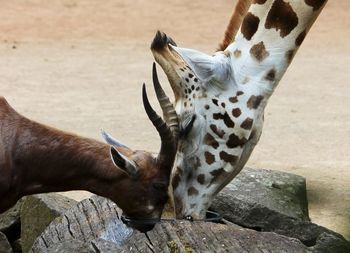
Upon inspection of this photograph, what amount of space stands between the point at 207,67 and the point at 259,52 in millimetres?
365

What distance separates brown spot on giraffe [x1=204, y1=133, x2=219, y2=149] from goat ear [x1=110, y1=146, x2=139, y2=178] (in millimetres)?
1027

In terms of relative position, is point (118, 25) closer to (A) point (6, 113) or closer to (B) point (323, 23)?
(B) point (323, 23)

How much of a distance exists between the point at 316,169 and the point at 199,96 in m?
3.23

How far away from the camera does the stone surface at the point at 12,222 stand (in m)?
7.20

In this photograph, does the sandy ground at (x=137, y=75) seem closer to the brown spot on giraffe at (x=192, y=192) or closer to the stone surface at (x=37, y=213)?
the brown spot on giraffe at (x=192, y=192)

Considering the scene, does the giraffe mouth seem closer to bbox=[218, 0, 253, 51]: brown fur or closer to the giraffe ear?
the giraffe ear

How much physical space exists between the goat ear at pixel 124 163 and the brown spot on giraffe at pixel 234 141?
42.1 inches

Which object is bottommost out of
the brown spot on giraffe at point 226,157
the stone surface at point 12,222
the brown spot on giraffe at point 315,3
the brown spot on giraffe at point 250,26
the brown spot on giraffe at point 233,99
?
the stone surface at point 12,222

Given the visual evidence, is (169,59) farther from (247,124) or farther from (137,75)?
(137,75)

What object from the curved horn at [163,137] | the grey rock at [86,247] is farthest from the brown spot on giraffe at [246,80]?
the grey rock at [86,247]

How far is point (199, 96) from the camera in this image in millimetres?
6418

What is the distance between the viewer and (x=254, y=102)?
639 cm

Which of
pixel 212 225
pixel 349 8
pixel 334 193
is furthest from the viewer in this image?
pixel 349 8

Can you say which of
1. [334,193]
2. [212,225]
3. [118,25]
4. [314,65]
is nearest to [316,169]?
[334,193]
